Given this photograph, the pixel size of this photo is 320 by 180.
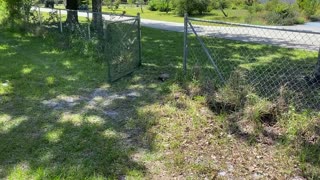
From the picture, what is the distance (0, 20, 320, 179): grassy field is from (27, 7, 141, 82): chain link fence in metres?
0.46

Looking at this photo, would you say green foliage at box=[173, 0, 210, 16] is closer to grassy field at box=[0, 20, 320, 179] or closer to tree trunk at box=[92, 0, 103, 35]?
tree trunk at box=[92, 0, 103, 35]

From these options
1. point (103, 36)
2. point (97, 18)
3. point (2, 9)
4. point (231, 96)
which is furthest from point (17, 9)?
point (231, 96)

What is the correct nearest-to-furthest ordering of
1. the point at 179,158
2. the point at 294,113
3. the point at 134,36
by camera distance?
the point at 179,158 < the point at 294,113 < the point at 134,36

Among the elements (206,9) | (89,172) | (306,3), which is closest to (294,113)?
(89,172)

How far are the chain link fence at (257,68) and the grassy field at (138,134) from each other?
28cm

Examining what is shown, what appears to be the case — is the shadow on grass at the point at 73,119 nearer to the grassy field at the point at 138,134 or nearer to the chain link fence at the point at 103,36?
the grassy field at the point at 138,134

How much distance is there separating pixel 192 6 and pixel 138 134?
2034cm

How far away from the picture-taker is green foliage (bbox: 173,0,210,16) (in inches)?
898

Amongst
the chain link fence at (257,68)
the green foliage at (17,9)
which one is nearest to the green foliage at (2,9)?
the green foliage at (17,9)

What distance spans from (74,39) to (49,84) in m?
3.75

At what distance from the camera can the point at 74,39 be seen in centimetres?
941

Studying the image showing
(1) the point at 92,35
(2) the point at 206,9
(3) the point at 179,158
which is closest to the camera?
(3) the point at 179,158

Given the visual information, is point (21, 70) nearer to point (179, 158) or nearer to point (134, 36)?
point (134, 36)

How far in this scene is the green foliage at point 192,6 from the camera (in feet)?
74.8
